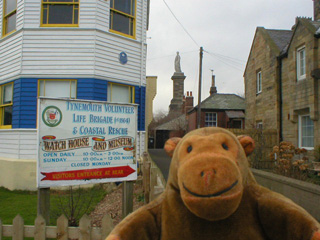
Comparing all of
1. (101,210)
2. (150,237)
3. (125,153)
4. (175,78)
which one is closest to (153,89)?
(101,210)

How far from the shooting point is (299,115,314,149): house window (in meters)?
10.5

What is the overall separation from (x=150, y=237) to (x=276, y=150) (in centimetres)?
742

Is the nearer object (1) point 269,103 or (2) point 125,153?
(2) point 125,153

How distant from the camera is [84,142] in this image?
392 centimetres

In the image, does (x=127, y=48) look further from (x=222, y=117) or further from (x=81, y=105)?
(x=222, y=117)

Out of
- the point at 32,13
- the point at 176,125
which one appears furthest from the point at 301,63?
the point at 176,125

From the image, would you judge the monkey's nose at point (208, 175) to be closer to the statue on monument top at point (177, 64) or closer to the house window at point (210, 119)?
the house window at point (210, 119)

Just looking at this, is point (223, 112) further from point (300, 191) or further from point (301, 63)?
point (300, 191)

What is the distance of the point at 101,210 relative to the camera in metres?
5.95

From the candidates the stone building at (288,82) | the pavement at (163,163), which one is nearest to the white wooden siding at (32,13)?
the pavement at (163,163)

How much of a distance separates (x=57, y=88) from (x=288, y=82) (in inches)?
395

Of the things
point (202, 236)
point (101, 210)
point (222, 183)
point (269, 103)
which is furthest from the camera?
point (269, 103)

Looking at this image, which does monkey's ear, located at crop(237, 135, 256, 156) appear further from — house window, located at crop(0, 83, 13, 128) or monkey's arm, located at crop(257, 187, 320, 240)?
house window, located at crop(0, 83, 13, 128)

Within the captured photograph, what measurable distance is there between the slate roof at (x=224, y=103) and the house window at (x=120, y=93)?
17329 mm
